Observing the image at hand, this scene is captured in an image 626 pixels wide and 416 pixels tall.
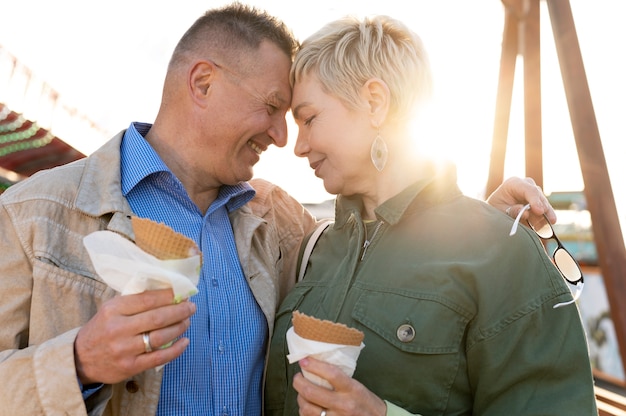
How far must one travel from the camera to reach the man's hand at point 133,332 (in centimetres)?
153

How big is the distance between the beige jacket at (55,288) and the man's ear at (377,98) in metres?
0.94

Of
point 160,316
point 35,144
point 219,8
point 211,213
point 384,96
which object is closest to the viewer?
point 160,316

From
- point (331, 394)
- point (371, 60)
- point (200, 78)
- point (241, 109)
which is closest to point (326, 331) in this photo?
point (331, 394)

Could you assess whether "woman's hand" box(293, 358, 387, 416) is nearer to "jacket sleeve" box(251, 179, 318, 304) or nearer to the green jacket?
the green jacket

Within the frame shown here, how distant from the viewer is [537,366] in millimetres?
1809

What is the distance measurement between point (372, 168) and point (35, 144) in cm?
386

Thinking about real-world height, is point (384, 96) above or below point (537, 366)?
above

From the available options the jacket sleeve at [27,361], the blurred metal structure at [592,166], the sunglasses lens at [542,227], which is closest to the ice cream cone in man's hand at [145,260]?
the jacket sleeve at [27,361]

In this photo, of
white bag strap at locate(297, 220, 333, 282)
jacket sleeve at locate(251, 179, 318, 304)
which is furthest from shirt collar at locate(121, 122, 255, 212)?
white bag strap at locate(297, 220, 333, 282)

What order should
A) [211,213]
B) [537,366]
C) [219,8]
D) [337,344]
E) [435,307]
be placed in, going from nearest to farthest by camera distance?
[337,344] → [537,366] → [435,307] → [211,213] → [219,8]

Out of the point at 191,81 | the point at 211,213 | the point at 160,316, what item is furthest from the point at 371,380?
the point at 191,81

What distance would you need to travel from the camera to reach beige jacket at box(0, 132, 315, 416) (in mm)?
1726

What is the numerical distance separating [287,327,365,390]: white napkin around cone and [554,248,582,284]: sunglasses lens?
2.51ft

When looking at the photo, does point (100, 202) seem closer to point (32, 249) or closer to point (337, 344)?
point (32, 249)
